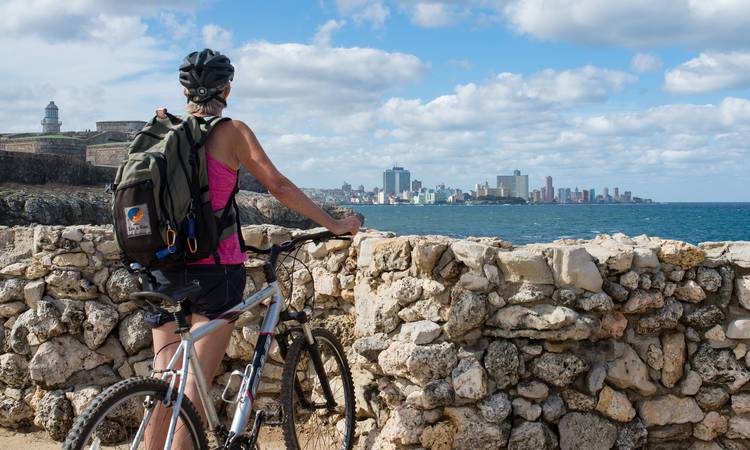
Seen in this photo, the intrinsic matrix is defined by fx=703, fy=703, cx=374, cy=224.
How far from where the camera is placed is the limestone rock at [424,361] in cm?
382

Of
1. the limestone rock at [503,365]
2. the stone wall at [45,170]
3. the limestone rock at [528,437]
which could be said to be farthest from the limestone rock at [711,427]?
the stone wall at [45,170]

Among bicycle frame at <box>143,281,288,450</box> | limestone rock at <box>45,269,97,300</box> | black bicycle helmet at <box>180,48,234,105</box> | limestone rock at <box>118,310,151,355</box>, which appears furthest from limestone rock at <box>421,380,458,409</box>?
limestone rock at <box>45,269,97,300</box>

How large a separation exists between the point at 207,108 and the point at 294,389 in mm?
1544

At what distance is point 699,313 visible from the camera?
13.2 ft

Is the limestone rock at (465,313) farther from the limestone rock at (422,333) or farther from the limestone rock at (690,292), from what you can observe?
the limestone rock at (690,292)

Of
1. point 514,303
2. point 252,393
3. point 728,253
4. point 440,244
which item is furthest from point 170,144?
point 728,253

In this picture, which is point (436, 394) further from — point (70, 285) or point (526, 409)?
point (70, 285)

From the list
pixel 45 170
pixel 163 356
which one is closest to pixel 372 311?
pixel 163 356

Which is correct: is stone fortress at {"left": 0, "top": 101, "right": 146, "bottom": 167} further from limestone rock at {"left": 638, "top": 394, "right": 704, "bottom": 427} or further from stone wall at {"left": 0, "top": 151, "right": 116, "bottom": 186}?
limestone rock at {"left": 638, "top": 394, "right": 704, "bottom": 427}

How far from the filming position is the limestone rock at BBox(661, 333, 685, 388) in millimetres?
4023

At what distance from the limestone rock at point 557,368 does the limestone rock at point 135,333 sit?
2608mm

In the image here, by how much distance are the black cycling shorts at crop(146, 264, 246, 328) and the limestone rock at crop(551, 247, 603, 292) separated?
1852mm

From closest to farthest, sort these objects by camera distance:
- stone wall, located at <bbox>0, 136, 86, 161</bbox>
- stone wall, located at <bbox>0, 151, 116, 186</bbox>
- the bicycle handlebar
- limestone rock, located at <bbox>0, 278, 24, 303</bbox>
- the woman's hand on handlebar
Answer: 1. the woman's hand on handlebar
2. the bicycle handlebar
3. limestone rock, located at <bbox>0, 278, 24, 303</bbox>
4. stone wall, located at <bbox>0, 151, 116, 186</bbox>
5. stone wall, located at <bbox>0, 136, 86, 161</bbox>

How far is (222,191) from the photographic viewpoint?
2941 mm
